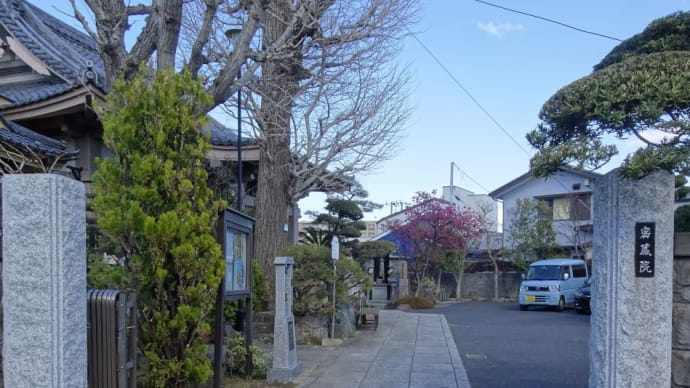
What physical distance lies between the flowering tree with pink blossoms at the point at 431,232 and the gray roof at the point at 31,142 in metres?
18.4

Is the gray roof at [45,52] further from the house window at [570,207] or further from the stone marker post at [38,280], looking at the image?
the house window at [570,207]

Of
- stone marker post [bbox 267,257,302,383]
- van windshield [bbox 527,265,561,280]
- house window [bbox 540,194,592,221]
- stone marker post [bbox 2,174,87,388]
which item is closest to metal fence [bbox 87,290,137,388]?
stone marker post [bbox 2,174,87,388]

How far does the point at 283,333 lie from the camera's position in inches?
287

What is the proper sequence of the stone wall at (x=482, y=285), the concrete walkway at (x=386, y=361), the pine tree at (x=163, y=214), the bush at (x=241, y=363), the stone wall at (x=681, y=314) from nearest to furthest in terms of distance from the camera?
the stone wall at (x=681, y=314) < the pine tree at (x=163, y=214) < the bush at (x=241, y=363) < the concrete walkway at (x=386, y=361) < the stone wall at (x=482, y=285)

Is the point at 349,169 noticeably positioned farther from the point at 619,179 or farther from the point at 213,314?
the point at 619,179

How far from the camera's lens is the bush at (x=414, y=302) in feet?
71.1

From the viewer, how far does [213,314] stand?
6.39 metres

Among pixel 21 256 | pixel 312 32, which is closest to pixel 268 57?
pixel 312 32

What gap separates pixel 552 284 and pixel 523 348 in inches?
412

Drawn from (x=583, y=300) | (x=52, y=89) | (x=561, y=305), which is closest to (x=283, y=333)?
(x=52, y=89)

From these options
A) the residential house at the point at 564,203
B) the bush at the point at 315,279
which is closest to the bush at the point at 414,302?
the residential house at the point at 564,203

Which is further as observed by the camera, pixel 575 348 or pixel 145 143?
pixel 575 348

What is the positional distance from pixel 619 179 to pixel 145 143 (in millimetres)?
4333

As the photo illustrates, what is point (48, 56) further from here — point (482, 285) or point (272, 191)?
point (482, 285)
